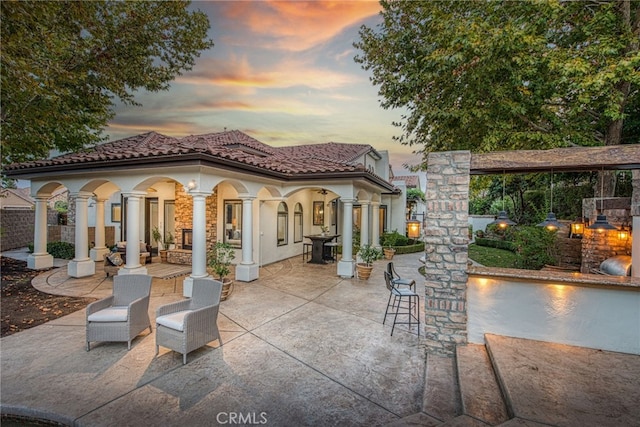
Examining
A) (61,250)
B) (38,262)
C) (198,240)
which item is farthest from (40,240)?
(198,240)

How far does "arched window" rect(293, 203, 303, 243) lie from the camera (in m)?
12.5

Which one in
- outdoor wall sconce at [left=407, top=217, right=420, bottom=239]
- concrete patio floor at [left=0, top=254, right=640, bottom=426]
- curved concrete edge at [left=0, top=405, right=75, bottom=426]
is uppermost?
outdoor wall sconce at [left=407, top=217, right=420, bottom=239]

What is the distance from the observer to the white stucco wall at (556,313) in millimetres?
3582

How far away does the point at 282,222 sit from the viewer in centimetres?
1161

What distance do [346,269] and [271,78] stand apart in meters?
7.09

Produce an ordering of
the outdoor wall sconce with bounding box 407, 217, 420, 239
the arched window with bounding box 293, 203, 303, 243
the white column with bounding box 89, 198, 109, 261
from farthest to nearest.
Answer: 1. the outdoor wall sconce with bounding box 407, 217, 420, 239
2. the arched window with bounding box 293, 203, 303, 243
3. the white column with bounding box 89, 198, 109, 261

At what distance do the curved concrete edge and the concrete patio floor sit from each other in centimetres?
1

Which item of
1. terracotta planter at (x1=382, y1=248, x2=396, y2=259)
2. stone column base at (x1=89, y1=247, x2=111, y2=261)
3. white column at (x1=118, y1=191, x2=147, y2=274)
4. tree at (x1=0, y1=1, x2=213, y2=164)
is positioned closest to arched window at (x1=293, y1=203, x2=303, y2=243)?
terracotta planter at (x1=382, y1=248, x2=396, y2=259)

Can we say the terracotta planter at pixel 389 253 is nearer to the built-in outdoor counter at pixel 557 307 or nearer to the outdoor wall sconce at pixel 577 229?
the outdoor wall sconce at pixel 577 229

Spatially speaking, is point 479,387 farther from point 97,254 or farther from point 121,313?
point 97,254

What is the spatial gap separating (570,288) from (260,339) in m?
4.41

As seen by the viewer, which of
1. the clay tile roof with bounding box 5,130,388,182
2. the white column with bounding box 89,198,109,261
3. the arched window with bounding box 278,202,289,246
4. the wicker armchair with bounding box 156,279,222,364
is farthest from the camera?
the arched window with bounding box 278,202,289,246

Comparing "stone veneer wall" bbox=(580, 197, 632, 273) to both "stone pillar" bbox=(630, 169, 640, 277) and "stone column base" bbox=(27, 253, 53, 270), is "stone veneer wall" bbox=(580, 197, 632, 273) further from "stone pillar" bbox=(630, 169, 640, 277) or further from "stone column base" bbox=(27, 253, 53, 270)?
"stone column base" bbox=(27, 253, 53, 270)

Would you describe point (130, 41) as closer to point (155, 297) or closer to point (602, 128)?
point (155, 297)
